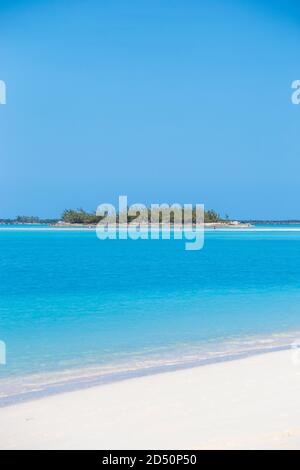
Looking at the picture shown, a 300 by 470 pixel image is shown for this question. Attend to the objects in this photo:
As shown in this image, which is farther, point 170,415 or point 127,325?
point 127,325

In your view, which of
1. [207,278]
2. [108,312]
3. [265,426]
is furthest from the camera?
[207,278]

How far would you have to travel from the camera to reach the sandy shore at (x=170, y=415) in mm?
4262

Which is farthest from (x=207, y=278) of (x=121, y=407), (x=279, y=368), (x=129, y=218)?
(x=129, y=218)

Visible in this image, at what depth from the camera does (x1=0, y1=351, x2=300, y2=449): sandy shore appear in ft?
14.0

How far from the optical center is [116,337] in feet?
31.9

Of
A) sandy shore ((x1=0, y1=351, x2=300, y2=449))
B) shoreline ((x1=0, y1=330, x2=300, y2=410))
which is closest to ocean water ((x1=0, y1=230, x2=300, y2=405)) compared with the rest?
shoreline ((x1=0, y1=330, x2=300, y2=410))

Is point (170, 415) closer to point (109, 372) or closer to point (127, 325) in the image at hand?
point (109, 372)

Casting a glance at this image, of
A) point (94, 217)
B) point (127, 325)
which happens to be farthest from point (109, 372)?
point (94, 217)

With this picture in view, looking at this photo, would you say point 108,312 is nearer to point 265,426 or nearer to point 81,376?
point 81,376

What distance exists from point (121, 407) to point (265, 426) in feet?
4.83

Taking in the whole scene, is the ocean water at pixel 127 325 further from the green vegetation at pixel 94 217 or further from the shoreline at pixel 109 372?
the green vegetation at pixel 94 217

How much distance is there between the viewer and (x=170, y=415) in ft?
16.1

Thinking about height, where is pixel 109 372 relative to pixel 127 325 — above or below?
below

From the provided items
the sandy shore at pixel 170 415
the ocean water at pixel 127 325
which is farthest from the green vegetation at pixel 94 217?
the sandy shore at pixel 170 415
